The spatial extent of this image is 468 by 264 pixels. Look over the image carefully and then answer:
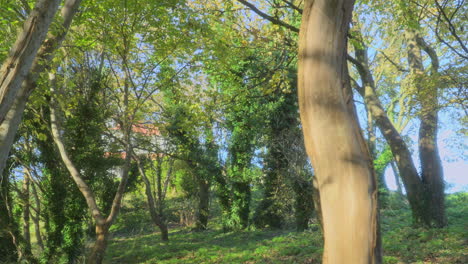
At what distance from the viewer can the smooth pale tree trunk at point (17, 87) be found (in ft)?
11.5

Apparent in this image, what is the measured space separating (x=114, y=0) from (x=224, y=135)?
31.7ft

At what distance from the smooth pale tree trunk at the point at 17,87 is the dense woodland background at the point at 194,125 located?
17mm

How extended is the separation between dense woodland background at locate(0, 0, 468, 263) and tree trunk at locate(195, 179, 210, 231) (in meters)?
0.07

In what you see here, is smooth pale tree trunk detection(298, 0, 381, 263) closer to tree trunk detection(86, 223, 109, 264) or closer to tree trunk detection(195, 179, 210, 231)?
tree trunk detection(86, 223, 109, 264)

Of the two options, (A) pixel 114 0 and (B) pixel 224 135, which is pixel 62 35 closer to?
(A) pixel 114 0

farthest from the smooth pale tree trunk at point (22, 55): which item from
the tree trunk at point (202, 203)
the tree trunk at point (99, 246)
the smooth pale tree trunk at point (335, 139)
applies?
the tree trunk at point (202, 203)

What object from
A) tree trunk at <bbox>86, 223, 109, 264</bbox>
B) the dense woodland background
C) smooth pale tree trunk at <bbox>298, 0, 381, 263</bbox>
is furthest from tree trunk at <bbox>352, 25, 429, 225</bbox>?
smooth pale tree trunk at <bbox>298, 0, 381, 263</bbox>

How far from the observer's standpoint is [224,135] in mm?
16188

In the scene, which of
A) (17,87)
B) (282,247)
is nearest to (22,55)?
(17,87)

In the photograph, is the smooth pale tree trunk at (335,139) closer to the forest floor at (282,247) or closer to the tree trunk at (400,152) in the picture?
the forest floor at (282,247)

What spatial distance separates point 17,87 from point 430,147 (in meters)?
10.8

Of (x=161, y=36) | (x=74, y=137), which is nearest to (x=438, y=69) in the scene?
(x=161, y=36)

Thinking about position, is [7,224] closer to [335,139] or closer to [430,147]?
[335,139]

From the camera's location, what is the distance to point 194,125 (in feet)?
33.4
